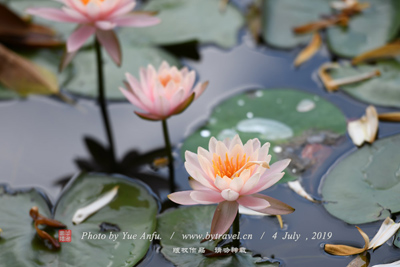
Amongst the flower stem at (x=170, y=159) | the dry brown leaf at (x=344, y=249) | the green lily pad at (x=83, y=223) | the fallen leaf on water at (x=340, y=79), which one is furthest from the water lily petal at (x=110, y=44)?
the dry brown leaf at (x=344, y=249)

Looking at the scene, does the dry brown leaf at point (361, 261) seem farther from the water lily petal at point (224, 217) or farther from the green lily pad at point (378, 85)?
the green lily pad at point (378, 85)

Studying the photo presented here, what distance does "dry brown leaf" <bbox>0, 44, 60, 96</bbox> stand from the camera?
226 centimetres

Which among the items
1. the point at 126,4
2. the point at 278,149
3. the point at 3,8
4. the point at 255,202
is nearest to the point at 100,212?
the point at 255,202

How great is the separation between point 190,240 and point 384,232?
0.64 m

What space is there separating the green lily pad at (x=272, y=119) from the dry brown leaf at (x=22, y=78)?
2.70 feet

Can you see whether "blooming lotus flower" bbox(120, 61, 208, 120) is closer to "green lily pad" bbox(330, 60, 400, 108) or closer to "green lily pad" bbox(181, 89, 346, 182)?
"green lily pad" bbox(181, 89, 346, 182)

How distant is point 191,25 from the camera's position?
2.61 m

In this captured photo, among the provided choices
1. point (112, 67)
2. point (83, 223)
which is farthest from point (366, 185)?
point (112, 67)

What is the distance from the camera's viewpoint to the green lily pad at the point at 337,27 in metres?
2.38

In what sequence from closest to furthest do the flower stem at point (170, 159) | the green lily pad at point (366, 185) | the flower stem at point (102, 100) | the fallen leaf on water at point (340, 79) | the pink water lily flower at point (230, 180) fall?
the pink water lily flower at point (230, 180) < the green lily pad at point (366, 185) < the flower stem at point (170, 159) < the flower stem at point (102, 100) < the fallen leaf on water at point (340, 79)

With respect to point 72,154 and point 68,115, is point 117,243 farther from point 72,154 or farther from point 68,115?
point 68,115

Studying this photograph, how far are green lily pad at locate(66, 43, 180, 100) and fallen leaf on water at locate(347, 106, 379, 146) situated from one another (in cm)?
95

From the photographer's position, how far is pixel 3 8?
7.82 ft

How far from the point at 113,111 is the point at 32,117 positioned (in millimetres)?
381
